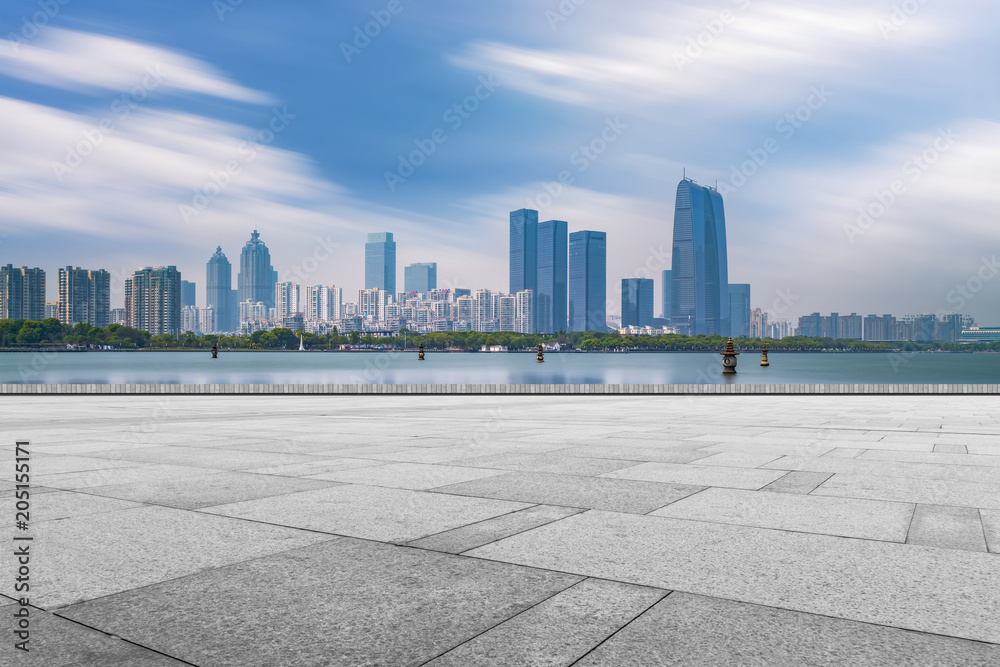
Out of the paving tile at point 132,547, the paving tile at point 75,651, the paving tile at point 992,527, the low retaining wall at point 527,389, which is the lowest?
the low retaining wall at point 527,389

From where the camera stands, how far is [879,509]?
7.12 m

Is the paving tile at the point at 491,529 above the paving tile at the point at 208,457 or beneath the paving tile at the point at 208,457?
above

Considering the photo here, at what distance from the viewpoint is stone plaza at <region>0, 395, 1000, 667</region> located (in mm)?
3758

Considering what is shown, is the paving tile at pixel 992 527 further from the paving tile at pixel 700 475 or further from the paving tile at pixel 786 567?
the paving tile at pixel 700 475

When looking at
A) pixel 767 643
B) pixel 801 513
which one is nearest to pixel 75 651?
pixel 767 643

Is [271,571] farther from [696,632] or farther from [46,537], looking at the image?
[696,632]

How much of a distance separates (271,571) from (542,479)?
4.45 m

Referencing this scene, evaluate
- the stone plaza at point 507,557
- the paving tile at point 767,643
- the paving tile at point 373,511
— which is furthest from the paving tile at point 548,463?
the paving tile at point 767,643

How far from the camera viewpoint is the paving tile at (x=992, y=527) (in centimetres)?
573

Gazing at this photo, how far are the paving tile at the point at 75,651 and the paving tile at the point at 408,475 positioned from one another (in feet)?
14.9

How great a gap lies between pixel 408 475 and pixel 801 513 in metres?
4.67

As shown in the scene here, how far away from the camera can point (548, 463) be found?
10297 mm

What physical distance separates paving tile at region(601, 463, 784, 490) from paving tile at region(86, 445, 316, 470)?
485cm

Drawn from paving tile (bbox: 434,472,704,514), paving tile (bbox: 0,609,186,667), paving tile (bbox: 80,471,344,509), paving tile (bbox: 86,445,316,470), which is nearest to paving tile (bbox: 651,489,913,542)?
paving tile (bbox: 434,472,704,514)
